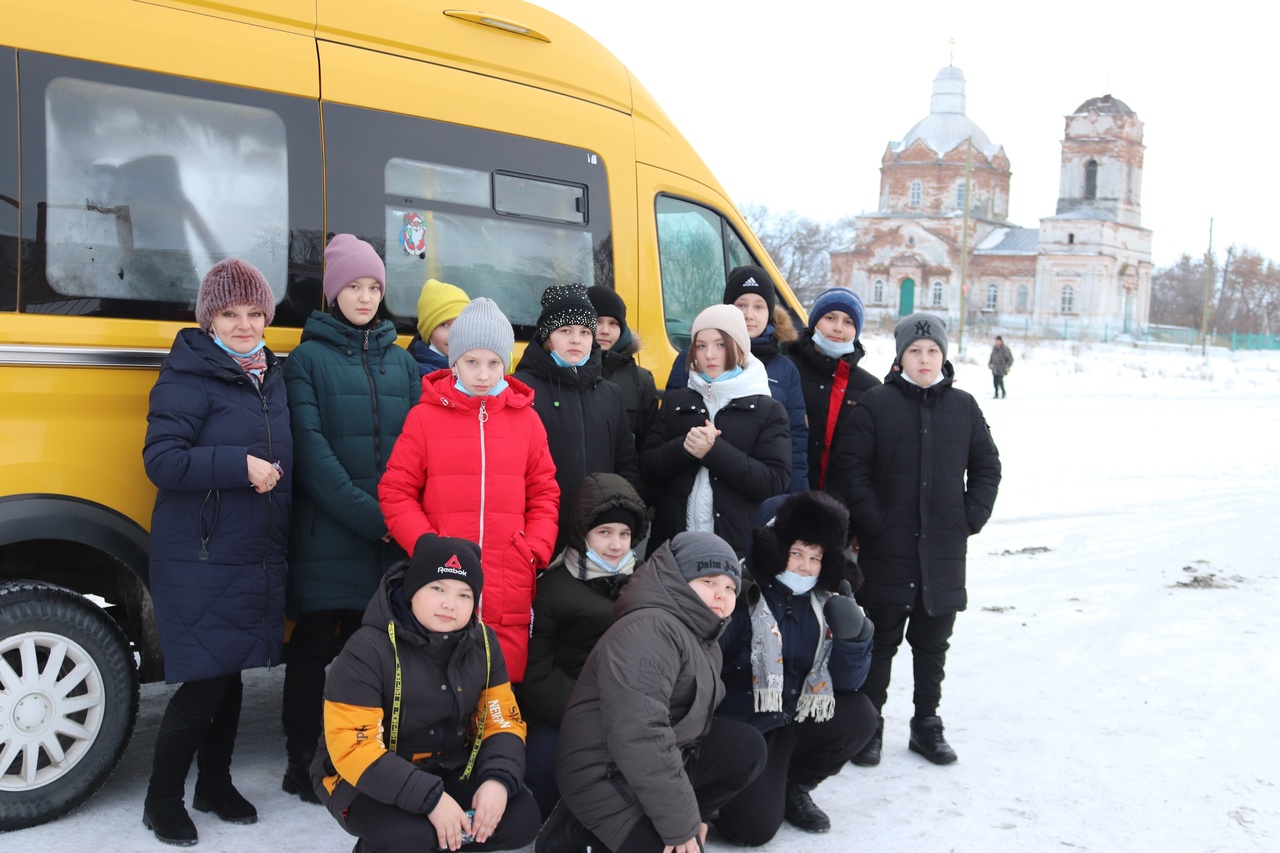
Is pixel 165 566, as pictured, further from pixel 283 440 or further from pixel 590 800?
pixel 590 800

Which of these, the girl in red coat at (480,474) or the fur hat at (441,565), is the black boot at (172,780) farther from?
A: the fur hat at (441,565)

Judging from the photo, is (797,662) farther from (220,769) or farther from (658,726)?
(220,769)

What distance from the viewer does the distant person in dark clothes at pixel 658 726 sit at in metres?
3.15

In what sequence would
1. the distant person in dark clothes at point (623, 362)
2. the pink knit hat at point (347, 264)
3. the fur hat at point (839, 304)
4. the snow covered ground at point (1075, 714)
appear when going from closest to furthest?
the snow covered ground at point (1075, 714)
the pink knit hat at point (347, 264)
the distant person in dark clothes at point (623, 362)
the fur hat at point (839, 304)

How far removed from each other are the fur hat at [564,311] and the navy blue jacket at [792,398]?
2.04ft

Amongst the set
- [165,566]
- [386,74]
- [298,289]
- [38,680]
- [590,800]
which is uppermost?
[386,74]

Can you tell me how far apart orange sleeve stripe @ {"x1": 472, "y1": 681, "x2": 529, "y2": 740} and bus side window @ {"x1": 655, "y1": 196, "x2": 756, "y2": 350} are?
2.70m

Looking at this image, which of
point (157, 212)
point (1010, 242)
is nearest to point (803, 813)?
point (157, 212)

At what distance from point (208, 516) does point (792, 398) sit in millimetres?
2434

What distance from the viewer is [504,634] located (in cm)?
373

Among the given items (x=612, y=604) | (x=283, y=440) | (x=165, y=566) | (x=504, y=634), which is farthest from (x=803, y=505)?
(x=165, y=566)

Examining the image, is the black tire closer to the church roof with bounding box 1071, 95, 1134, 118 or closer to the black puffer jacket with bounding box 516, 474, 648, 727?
the black puffer jacket with bounding box 516, 474, 648, 727

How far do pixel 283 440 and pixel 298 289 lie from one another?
0.72 metres

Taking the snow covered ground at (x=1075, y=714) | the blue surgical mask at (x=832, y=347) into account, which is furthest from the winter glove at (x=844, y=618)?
the blue surgical mask at (x=832, y=347)
